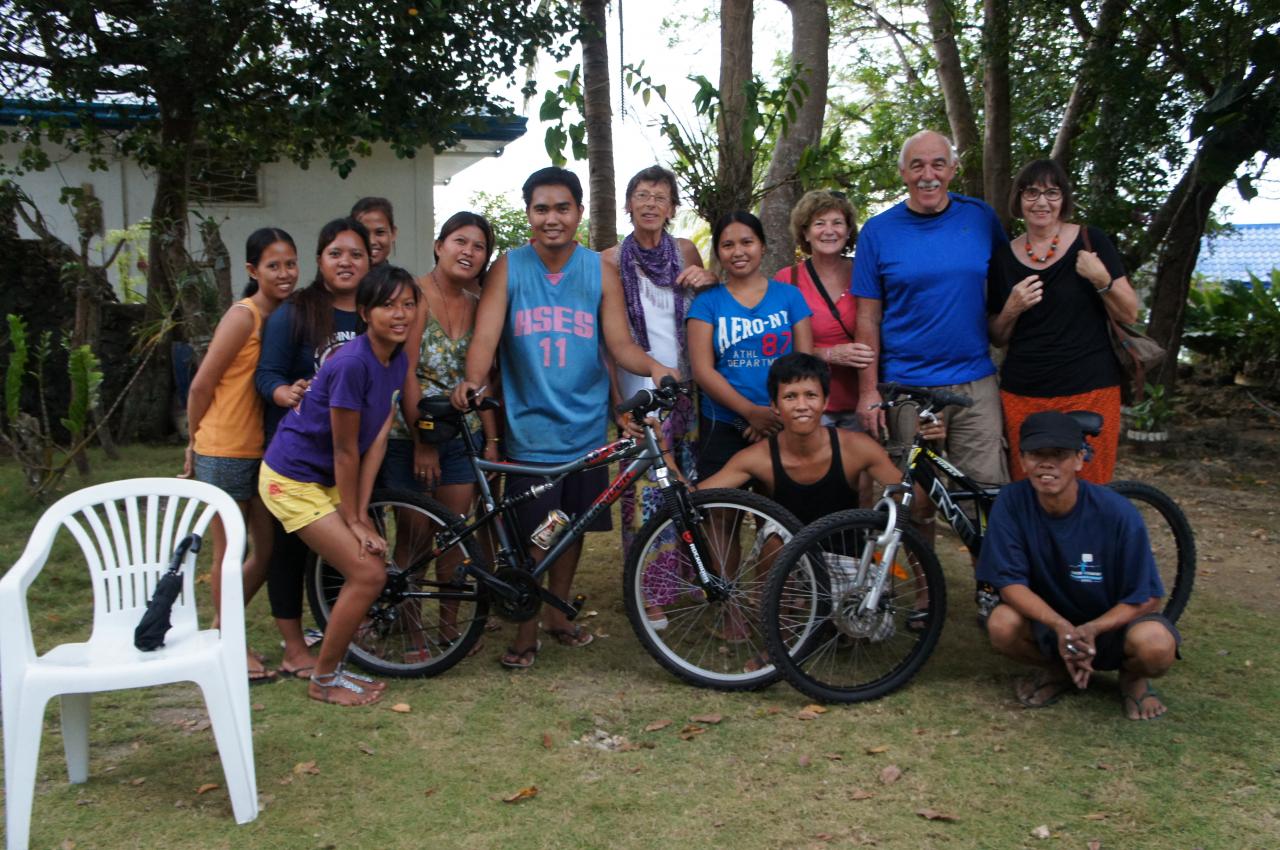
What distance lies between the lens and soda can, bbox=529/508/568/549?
4258mm

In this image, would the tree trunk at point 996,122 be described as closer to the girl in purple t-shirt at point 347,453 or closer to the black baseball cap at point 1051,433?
the black baseball cap at point 1051,433

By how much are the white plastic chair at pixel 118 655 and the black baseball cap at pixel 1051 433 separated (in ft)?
8.38

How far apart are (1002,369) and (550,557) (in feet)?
6.59

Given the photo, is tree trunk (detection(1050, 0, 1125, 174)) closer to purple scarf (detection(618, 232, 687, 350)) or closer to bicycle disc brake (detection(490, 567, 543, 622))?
purple scarf (detection(618, 232, 687, 350))

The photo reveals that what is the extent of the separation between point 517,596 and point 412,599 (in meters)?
0.43

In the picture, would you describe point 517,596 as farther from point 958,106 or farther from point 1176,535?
point 958,106

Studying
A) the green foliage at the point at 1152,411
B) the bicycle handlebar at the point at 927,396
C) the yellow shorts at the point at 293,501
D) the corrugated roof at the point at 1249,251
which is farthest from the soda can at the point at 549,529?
the corrugated roof at the point at 1249,251

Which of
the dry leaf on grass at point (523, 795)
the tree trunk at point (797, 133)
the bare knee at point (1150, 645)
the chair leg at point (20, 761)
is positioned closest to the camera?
the chair leg at point (20, 761)

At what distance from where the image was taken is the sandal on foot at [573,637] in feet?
15.5

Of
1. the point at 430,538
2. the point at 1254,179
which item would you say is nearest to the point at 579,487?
the point at 430,538

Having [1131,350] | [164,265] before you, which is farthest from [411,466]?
[164,265]

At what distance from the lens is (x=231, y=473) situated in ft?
13.7

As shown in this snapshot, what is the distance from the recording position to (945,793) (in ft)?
10.9

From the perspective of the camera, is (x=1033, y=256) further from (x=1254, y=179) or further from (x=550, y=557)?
(x=1254, y=179)
